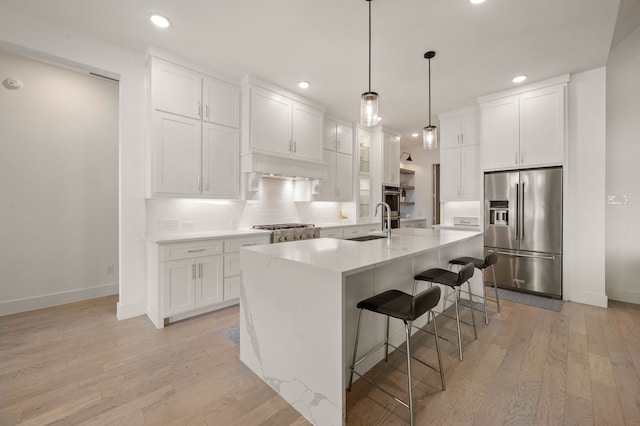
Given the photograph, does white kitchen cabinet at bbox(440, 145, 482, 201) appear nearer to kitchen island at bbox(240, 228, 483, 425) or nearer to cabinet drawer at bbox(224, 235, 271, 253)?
kitchen island at bbox(240, 228, 483, 425)

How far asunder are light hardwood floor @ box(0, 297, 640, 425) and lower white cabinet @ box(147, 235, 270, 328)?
0.21 m

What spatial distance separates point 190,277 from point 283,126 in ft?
7.69

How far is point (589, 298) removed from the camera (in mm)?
3375

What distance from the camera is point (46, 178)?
3.28 metres

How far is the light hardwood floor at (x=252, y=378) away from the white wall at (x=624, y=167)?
95cm

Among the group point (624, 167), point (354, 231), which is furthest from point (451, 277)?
point (624, 167)

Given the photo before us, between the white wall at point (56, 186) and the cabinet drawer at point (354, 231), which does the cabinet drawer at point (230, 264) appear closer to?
the white wall at point (56, 186)

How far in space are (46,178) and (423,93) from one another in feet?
16.5

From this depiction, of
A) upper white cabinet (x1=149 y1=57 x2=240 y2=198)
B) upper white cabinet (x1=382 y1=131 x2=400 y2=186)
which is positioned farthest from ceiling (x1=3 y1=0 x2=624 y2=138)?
upper white cabinet (x1=382 y1=131 x2=400 y2=186)

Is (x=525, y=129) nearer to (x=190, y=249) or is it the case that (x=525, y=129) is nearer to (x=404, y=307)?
(x=404, y=307)

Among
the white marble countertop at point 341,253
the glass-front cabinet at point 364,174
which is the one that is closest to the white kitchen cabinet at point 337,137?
the glass-front cabinet at point 364,174

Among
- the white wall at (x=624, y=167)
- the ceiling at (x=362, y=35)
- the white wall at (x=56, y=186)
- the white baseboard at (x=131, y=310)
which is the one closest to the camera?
the ceiling at (x=362, y=35)

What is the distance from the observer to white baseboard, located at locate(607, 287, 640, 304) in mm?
3399

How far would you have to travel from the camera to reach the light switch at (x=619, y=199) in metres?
3.44
